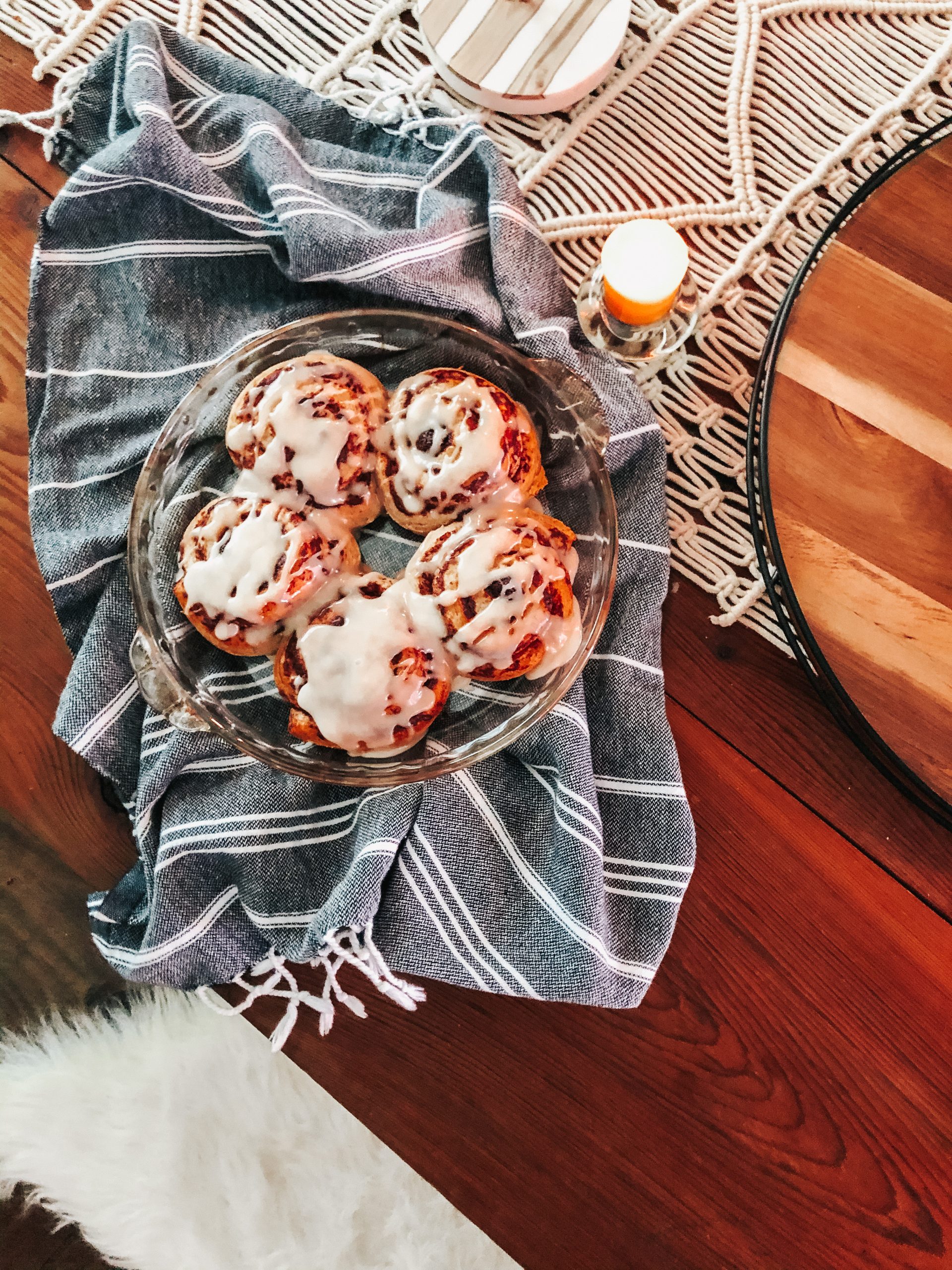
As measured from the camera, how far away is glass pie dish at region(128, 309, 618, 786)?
76cm

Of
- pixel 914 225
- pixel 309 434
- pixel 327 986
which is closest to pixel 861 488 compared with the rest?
pixel 914 225

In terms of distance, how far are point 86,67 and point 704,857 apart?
0.94 m

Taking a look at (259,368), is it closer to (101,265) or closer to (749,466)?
(101,265)

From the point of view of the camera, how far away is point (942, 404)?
75cm

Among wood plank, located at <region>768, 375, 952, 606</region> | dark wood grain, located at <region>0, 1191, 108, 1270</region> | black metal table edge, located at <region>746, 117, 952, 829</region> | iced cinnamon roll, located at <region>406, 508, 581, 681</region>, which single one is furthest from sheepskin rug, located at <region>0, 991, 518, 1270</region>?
wood plank, located at <region>768, 375, 952, 606</region>

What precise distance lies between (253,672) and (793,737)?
49cm

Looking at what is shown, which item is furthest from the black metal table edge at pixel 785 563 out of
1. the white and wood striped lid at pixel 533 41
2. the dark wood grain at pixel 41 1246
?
the dark wood grain at pixel 41 1246

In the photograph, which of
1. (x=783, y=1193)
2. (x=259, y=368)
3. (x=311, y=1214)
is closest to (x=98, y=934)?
(x=311, y=1214)

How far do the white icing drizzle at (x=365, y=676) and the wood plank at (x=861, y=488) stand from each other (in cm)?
31

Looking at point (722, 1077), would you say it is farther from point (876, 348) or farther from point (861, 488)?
point (876, 348)

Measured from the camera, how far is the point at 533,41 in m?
0.85

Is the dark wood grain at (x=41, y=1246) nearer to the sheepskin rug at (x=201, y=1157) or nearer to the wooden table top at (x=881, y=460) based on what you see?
the sheepskin rug at (x=201, y=1157)

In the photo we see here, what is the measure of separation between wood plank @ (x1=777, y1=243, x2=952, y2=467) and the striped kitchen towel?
0.48ft

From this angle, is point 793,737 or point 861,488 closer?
point 861,488
